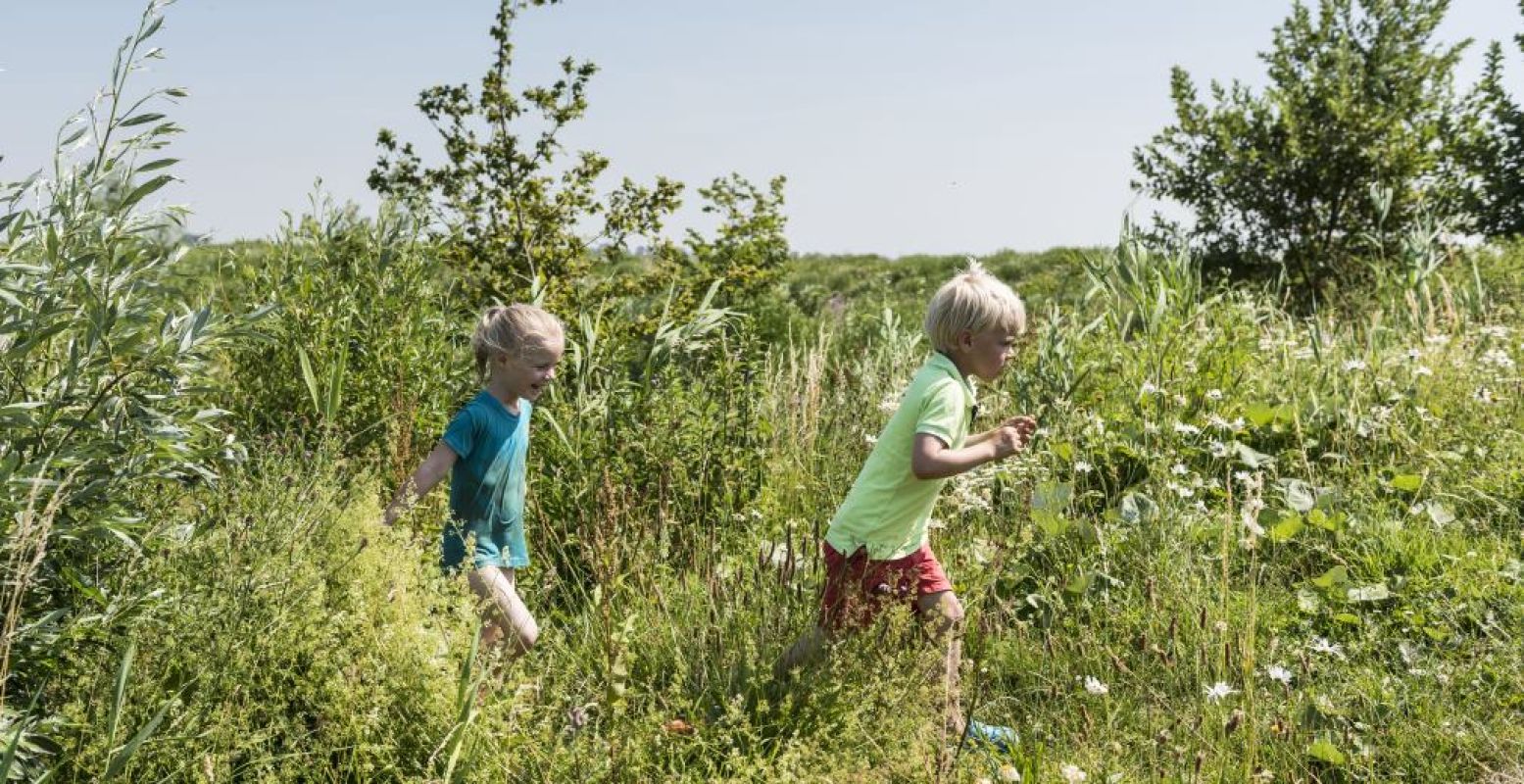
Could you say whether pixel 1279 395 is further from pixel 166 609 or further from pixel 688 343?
pixel 166 609

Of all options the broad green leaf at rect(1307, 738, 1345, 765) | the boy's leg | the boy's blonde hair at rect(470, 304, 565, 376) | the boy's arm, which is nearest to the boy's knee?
the boy's leg

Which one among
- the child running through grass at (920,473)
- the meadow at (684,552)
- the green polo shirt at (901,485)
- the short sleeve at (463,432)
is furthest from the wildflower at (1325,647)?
the short sleeve at (463,432)

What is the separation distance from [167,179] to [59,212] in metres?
0.25

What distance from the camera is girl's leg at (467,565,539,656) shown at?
141 inches

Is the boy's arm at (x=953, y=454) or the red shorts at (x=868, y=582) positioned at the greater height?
the boy's arm at (x=953, y=454)

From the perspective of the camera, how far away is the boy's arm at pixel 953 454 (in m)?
3.24

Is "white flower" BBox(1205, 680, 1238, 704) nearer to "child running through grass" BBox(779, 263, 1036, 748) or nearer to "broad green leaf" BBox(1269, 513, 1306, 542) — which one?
"child running through grass" BBox(779, 263, 1036, 748)

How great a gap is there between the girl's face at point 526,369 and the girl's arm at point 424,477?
0.29 metres

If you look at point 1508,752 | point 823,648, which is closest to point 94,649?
point 823,648

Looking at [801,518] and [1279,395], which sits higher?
[1279,395]

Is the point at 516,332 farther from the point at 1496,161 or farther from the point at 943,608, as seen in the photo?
the point at 1496,161

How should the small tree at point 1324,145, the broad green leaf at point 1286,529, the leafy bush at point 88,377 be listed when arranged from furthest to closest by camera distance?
the small tree at point 1324,145
the broad green leaf at point 1286,529
the leafy bush at point 88,377

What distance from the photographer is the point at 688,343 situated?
4.91 metres

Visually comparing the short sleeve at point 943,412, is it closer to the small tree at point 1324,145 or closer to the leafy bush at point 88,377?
the leafy bush at point 88,377
